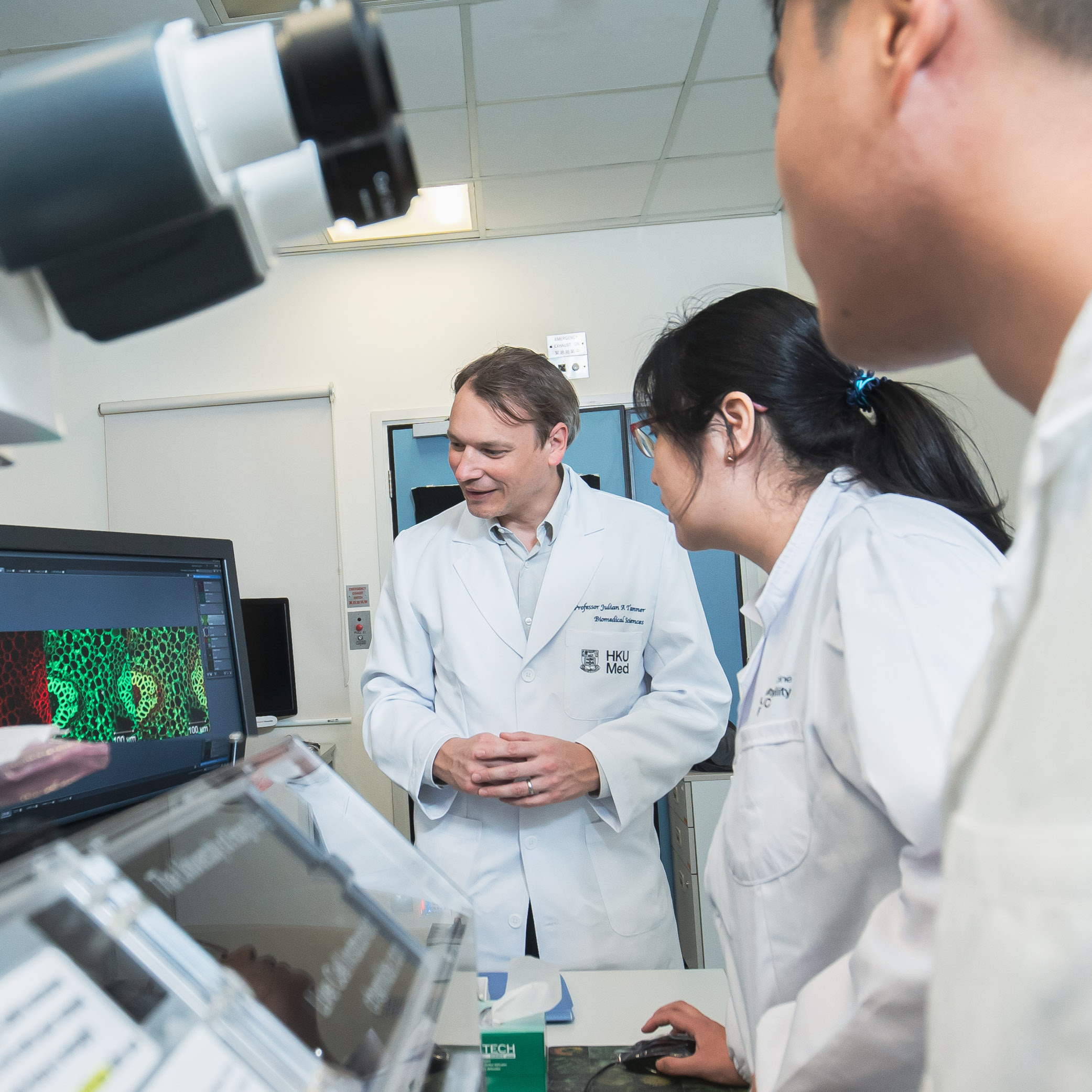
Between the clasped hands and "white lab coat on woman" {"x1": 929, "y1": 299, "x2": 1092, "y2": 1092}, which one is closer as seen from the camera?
"white lab coat on woman" {"x1": 929, "y1": 299, "x2": 1092, "y2": 1092}

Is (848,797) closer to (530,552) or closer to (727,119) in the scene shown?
(530,552)

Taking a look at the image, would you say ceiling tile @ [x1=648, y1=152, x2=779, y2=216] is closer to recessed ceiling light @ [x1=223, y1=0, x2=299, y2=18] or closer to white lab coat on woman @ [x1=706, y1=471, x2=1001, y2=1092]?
recessed ceiling light @ [x1=223, y1=0, x2=299, y2=18]

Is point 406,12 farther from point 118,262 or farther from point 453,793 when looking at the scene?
point 118,262

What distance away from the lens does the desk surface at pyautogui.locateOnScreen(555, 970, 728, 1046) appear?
1.02 metres

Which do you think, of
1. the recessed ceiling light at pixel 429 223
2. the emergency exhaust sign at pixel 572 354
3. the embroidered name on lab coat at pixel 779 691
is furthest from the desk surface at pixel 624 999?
the recessed ceiling light at pixel 429 223

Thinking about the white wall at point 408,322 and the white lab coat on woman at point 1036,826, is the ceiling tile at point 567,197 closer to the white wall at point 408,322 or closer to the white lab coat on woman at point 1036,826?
the white wall at point 408,322

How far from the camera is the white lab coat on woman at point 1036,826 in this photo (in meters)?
0.26

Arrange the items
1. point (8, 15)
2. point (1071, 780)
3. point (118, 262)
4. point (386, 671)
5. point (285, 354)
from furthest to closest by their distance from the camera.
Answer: point (285, 354) → point (8, 15) → point (386, 671) → point (118, 262) → point (1071, 780)

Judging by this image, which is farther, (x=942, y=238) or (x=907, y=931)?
(x=907, y=931)

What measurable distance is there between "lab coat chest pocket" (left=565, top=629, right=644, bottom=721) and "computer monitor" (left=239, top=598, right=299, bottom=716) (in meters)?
1.44

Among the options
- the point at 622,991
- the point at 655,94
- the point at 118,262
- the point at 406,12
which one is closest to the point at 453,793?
the point at 622,991

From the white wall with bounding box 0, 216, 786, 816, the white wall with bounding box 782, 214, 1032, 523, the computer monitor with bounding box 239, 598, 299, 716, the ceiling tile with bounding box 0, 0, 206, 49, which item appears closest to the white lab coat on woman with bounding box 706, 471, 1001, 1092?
the white wall with bounding box 782, 214, 1032, 523

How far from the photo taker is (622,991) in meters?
1.17

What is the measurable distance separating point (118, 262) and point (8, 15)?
2.50 m
